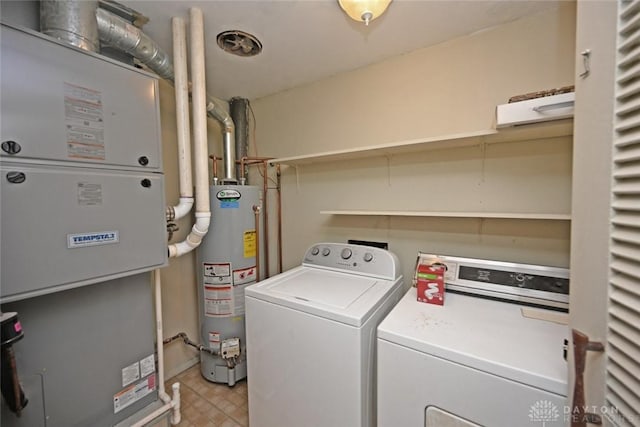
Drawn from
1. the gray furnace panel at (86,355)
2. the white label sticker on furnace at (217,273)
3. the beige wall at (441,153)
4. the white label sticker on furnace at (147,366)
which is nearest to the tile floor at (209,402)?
the gray furnace panel at (86,355)

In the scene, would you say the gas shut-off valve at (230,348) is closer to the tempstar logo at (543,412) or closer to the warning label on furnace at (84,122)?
the warning label on furnace at (84,122)

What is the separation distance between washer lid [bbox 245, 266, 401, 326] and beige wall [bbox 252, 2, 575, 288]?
1.38ft

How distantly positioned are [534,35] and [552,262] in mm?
1216

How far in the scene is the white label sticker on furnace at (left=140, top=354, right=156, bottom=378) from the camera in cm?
133

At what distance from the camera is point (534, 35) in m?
1.32

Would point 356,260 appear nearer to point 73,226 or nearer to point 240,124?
point 73,226

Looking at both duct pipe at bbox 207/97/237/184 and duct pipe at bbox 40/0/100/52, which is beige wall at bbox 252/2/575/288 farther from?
duct pipe at bbox 40/0/100/52

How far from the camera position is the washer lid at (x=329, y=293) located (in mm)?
1146

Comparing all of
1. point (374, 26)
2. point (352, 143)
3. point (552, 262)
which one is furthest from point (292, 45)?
point (552, 262)

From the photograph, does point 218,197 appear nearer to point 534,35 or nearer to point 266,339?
point 266,339

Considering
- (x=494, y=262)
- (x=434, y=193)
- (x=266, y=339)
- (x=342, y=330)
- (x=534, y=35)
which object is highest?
(x=534, y=35)

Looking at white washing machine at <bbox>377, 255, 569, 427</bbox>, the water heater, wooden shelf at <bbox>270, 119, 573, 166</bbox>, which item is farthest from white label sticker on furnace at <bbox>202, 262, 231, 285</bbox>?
white washing machine at <bbox>377, 255, 569, 427</bbox>

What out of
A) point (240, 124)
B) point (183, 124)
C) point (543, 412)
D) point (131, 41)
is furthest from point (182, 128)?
point (543, 412)

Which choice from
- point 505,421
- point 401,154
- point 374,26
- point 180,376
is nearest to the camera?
point 505,421
